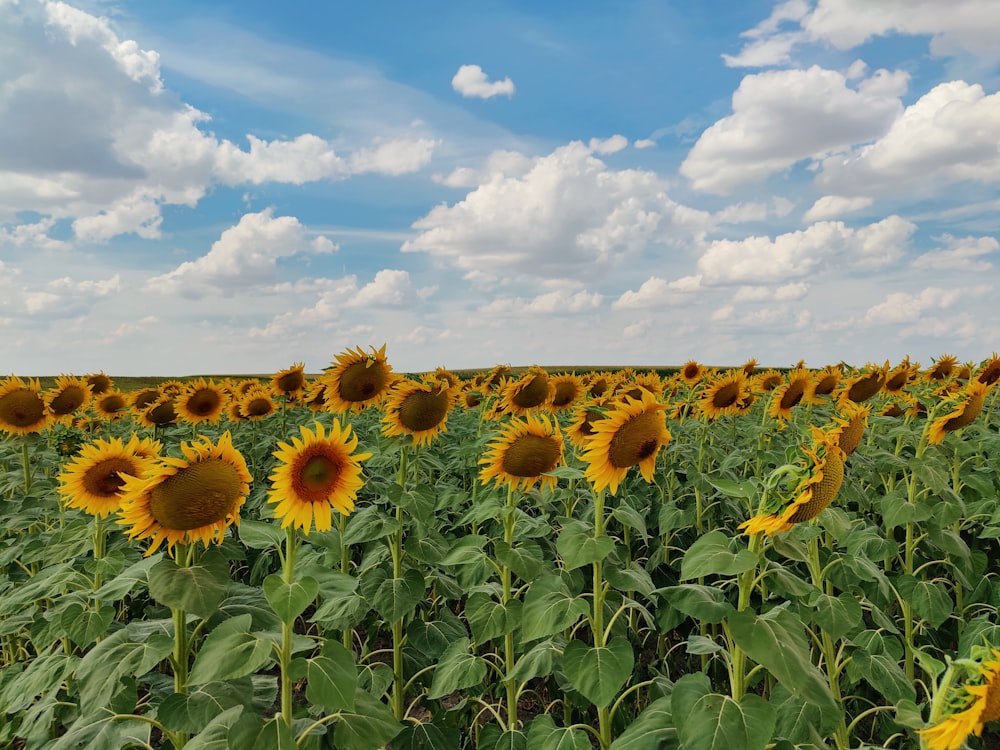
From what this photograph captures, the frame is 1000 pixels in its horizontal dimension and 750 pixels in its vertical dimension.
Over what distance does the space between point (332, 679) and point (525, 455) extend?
5.75 feet

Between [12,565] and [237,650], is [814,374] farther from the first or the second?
[12,565]

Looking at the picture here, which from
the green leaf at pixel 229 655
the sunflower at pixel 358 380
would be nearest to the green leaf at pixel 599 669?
the green leaf at pixel 229 655

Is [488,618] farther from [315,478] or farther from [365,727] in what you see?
[315,478]

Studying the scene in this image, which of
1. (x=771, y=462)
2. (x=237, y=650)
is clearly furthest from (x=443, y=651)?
(x=771, y=462)

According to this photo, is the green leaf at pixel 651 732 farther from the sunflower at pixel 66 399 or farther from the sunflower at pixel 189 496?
the sunflower at pixel 66 399

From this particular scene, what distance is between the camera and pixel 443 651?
14.2ft

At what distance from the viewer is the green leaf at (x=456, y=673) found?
3.71 metres

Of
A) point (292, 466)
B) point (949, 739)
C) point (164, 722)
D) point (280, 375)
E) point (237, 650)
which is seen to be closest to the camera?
point (949, 739)

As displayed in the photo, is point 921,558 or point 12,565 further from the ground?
point 921,558

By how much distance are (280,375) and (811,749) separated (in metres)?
7.62

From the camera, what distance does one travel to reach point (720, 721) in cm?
241

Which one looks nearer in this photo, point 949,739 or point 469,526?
point 949,739

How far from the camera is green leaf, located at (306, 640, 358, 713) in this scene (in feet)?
8.34

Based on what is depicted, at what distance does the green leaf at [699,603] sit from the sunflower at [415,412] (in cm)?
265
